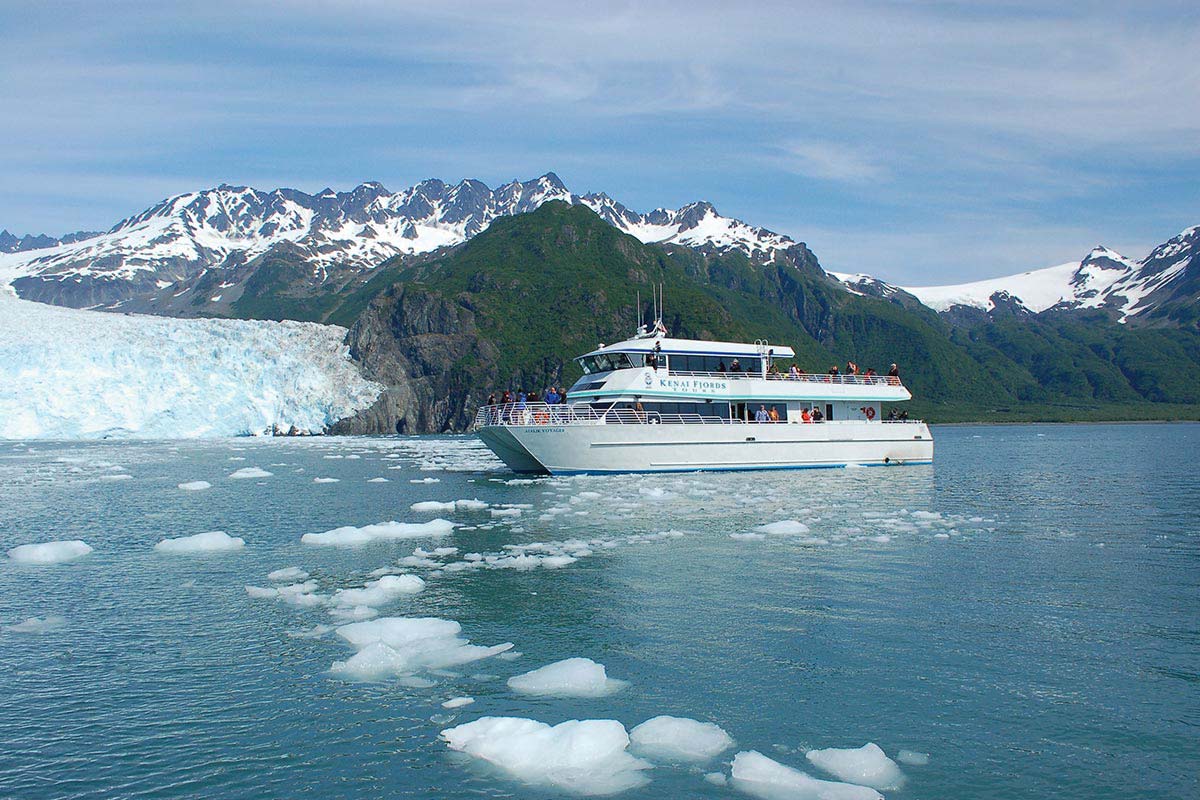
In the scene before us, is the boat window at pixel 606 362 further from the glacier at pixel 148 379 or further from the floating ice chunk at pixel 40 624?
the glacier at pixel 148 379

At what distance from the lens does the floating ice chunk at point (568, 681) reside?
415 inches

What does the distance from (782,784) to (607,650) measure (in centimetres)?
456

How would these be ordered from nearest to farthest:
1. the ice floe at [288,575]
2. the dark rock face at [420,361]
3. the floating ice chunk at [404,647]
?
the floating ice chunk at [404,647] < the ice floe at [288,575] < the dark rock face at [420,361]

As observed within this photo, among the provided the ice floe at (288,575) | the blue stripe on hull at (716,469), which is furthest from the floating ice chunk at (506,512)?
the blue stripe on hull at (716,469)

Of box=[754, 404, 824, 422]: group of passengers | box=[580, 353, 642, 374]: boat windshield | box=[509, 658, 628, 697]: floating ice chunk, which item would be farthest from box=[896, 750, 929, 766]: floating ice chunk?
box=[754, 404, 824, 422]: group of passengers

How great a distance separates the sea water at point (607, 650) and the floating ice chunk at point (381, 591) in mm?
70

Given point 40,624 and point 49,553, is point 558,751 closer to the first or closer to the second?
point 40,624

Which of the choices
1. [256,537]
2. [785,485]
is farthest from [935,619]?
[785,485]

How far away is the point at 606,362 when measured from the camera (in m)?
41.4

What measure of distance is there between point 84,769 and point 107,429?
76820 mm

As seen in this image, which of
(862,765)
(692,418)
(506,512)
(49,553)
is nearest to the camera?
(862,765)

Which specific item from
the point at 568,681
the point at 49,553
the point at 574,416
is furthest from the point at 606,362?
the point at 568,681

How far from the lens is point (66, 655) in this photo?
1213 cm

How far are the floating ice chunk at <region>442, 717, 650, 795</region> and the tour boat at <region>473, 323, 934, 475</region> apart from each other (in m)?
27.6
